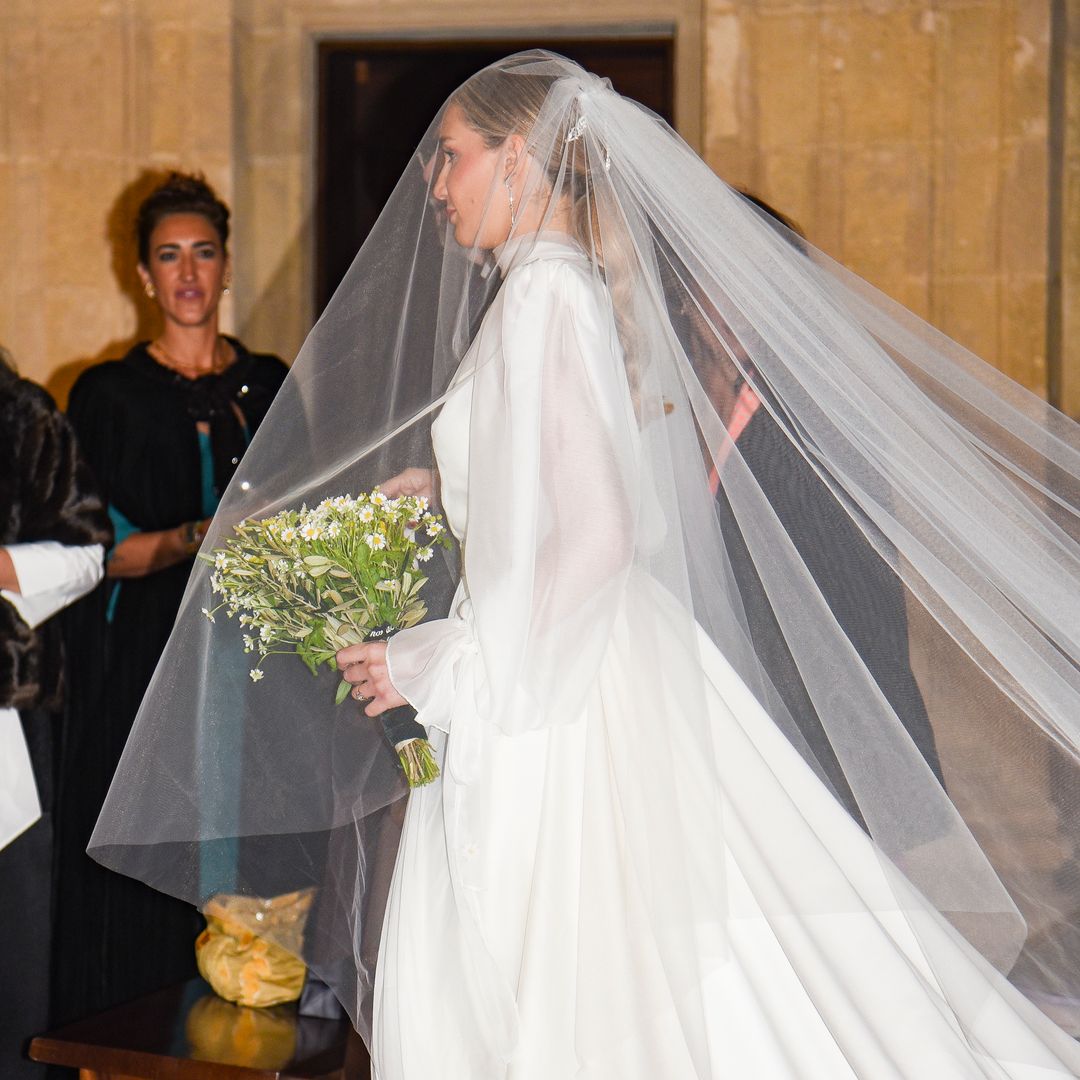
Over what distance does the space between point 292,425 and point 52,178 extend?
10.0ft

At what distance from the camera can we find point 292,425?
181 cm

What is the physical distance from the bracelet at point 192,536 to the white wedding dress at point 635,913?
4.69ft

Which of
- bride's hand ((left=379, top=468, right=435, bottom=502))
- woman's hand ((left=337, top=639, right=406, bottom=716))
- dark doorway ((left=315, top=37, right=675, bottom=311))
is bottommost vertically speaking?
woman's hand ((left=337, top=639, right=406, bottom=716))

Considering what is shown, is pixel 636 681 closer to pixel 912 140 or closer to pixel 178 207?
pixel 178 207

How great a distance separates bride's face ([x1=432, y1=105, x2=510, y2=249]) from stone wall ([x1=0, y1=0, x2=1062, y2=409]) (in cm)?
256

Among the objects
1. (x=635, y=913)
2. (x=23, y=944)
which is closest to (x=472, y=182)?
(x=635, y=913)

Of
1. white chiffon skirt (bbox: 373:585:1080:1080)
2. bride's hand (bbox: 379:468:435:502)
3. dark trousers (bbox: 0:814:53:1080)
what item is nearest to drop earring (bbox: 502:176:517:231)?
bride's hand (bbox: 379:468:435:502)

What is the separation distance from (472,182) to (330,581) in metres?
0.55

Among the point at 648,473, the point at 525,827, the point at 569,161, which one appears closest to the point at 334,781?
the point at 525,827

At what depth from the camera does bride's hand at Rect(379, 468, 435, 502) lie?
1812 mm

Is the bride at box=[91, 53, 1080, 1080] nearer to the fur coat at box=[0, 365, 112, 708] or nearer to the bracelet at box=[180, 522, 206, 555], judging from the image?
the fur coat at box=[0, 365, 112, 708]

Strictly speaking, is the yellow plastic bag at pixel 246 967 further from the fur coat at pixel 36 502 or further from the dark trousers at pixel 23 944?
the fur coat at pixel 36 502

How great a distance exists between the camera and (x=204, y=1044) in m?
2.17

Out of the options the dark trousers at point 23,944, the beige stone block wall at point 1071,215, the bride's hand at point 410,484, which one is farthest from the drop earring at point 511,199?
the beige stone block wall at point 1071,215
